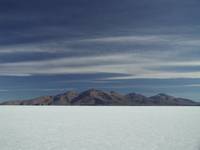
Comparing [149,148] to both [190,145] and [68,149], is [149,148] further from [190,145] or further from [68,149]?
[68,149]

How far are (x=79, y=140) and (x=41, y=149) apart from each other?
796 cm

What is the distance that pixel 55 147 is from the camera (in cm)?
3338

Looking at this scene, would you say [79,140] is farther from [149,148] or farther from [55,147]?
[149,148]

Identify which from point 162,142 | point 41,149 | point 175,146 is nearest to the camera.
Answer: point 41,149

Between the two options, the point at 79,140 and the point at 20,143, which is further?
the point at 79,140

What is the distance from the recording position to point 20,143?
35.8m

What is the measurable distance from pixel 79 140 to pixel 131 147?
24.3ft

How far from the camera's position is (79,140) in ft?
129

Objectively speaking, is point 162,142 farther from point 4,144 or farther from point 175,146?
point 4,144

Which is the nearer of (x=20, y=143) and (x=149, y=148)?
(x=149, y=148)

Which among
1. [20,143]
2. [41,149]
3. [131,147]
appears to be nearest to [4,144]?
[20,143]

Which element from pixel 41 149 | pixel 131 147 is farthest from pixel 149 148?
pixel 41 149

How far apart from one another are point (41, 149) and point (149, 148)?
859cm

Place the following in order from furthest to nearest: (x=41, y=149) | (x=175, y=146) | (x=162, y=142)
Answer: (x=162, y=142) → (x=175, y=146) → (x=41, y=149)
